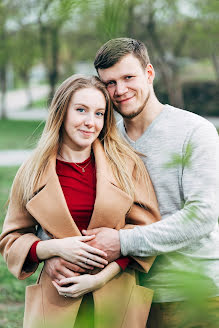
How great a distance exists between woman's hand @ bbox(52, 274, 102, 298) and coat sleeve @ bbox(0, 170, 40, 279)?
248 mm

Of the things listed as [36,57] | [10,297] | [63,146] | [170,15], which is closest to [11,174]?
[10,297]

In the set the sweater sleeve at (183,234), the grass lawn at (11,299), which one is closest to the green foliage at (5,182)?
the grass lawn at (11,299)

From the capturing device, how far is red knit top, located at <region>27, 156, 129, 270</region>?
2.05 metres

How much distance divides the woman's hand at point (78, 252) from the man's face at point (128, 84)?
24.1 inches

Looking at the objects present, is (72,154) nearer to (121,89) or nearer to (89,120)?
(89,120)

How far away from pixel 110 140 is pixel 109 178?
0.22 meters

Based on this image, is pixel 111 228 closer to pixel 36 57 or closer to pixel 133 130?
pixel 133 130

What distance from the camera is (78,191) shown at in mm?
2094

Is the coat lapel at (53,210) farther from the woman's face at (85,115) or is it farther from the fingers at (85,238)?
the woman's face at (85,115)

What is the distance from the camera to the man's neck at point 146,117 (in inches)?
88.0

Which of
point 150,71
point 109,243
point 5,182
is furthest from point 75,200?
point 5,182

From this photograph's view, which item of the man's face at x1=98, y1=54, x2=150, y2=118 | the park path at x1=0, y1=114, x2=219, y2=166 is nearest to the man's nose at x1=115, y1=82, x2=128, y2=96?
the man's face at x1=98, y1=54, x2=150, y2=118

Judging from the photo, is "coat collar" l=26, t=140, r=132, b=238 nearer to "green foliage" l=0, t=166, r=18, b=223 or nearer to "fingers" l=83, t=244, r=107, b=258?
"fingers" l=83, t=244, r=107, b=258

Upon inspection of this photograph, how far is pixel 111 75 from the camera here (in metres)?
2.12
